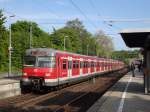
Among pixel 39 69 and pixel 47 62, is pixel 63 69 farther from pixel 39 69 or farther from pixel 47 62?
pixel 39 69

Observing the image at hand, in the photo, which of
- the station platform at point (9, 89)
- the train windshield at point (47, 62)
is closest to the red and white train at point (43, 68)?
the train windshield at point (47, 62)

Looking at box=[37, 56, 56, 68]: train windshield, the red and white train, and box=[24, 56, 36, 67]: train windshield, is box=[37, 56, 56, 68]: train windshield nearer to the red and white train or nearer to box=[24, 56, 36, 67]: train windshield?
the red and white train

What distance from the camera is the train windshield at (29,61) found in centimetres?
2630

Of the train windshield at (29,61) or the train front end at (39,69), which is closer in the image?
the train front end at (39,69)

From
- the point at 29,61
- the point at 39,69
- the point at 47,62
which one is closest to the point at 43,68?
the point at 39,69

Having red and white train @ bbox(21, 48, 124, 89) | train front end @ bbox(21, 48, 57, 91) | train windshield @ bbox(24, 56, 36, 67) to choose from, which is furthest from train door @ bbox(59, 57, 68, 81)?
train windshield @ bbox(24, 56, 36, 67)

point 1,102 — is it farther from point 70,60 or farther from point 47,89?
point 70,60

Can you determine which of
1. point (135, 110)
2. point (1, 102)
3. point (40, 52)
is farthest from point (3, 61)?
point (135, 110)

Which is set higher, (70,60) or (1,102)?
(70,60)

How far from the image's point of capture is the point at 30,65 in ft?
86.3

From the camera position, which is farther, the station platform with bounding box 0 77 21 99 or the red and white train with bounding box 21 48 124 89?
the red and white train with bounding box 21 48 124 89

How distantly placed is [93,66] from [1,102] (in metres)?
24.8

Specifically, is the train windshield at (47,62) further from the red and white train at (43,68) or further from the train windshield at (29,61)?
the train windshield at (29,61)

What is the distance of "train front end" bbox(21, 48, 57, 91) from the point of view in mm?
25734
